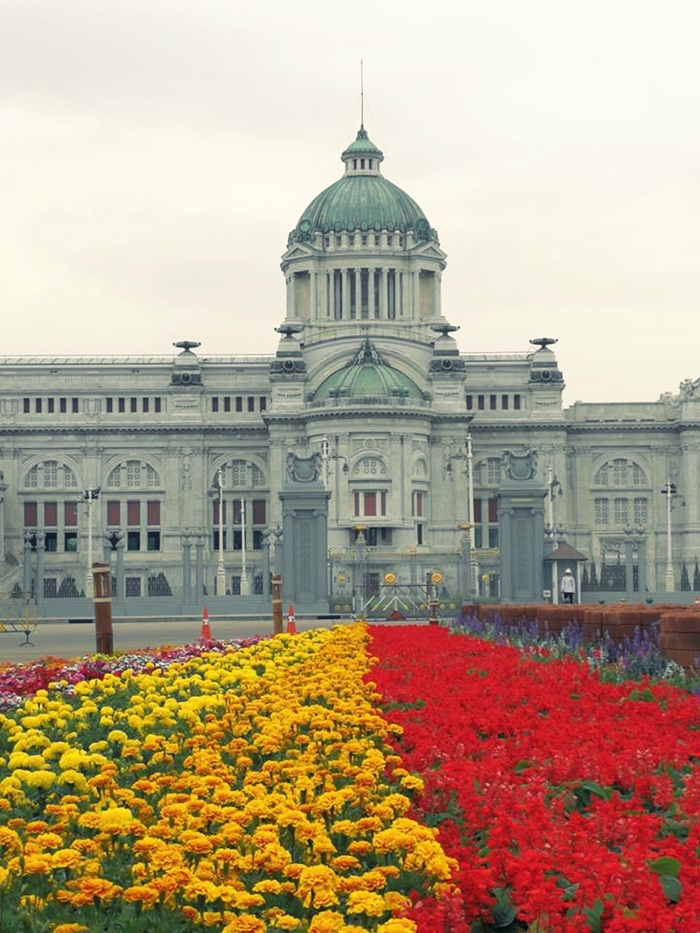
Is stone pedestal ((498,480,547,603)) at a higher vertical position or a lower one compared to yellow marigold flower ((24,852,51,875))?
higher

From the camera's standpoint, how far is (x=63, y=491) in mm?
115062

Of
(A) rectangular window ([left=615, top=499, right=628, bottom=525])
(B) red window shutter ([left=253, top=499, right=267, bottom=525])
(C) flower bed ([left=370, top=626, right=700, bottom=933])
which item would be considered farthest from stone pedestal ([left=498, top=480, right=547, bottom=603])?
(C) flower bed ([left=370, top=626, right=700, bottom=933])

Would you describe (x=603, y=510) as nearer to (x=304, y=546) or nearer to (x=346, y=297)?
(x=346, y=297)

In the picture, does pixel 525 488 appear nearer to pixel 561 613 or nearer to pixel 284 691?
pixel 561 613

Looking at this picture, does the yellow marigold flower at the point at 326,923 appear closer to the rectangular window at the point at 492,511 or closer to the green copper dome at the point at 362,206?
the rectangular window at the point at 492,511

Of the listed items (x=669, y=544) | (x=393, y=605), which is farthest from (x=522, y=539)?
(x=669, y=544)

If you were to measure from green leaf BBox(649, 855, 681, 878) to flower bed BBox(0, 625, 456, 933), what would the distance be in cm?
120

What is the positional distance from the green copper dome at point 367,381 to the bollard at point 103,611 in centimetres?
8060

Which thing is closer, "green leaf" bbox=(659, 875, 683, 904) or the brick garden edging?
"green leaf" bbox=(659, 875, 683, 904)

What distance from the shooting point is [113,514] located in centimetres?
11506

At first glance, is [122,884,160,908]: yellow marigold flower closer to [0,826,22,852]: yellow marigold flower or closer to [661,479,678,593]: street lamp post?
[0,826,22,852]: yellow marigold flower

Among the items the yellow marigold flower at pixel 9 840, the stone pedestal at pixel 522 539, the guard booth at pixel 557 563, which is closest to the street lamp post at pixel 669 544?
the guard booth at pixel 557 563

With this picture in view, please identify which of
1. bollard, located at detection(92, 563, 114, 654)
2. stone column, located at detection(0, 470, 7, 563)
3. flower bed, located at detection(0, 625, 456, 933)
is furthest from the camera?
stone column, located at detection(0, 470, 7, 563)

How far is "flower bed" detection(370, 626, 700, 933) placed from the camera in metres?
8.00
